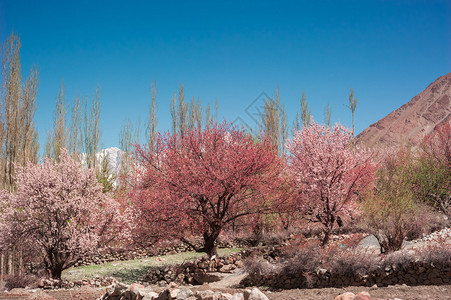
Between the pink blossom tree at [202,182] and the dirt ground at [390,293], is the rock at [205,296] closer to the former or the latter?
the dirt ground at [390,293]

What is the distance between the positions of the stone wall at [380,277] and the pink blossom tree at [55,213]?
597 cm

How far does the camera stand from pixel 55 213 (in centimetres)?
1024

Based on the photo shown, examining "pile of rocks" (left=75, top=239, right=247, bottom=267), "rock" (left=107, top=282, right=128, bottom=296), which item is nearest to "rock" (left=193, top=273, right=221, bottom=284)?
"rock" (left=107, top=282, right=128, bottom=296)

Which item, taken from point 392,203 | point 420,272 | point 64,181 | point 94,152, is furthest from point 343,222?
point 94,152

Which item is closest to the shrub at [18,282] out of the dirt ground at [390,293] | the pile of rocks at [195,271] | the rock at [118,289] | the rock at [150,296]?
the pile of rocks at [195,271]

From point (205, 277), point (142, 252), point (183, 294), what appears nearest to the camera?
point (183, 294)

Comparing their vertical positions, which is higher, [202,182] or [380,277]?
[202,182]

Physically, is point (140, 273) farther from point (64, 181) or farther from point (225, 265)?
point (64, 181)

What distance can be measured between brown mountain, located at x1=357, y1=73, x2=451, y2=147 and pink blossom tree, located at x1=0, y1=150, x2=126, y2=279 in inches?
1831

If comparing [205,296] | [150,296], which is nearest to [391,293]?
[205,296]

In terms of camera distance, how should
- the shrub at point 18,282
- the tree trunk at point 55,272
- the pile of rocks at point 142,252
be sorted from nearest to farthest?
1. the shrub at point 18,282
2. the tree trunk at point 55,272
3. the pile of rocks at point 142,252

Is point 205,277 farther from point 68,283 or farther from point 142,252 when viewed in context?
point 142,252

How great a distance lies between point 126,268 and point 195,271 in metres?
4.76

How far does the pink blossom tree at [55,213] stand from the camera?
397 inches
